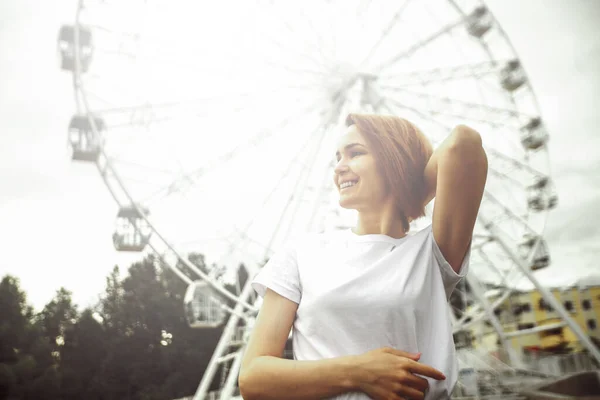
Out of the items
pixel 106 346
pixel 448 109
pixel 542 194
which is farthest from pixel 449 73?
pixel 106 346

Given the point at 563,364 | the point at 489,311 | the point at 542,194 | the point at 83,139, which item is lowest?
the point at 563,364

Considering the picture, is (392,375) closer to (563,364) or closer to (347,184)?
(347,184)

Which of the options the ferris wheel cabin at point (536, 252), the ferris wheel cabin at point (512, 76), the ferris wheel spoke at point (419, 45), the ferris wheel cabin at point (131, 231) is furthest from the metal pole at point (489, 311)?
the ferris wheel cabin at point (131, 231)

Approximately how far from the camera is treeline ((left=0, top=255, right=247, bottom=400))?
95.0ft

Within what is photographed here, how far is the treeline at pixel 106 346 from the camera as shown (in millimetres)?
28969

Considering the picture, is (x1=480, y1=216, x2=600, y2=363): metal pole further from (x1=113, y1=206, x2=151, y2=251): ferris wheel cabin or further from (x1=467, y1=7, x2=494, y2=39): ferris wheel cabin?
(x1=113, y1=206, x2=151, y2=251): ferris wheel cabin

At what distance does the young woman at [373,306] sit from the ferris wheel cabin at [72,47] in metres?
9.96

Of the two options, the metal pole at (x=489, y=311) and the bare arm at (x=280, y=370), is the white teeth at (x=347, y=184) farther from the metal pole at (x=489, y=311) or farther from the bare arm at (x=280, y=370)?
the metal pole at (x=489, y=311)

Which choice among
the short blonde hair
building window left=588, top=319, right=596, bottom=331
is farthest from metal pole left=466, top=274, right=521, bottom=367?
building window left=588, top=319, right=596, bottom=331

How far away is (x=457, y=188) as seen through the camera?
4.25 ft

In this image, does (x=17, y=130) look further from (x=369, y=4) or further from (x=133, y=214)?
(x=369, y=4)

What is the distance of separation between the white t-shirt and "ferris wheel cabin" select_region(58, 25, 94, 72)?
10.0 m

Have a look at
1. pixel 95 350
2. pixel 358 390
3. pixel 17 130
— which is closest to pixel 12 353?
→ pixel 95 350

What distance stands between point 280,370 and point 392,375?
0.89ft
